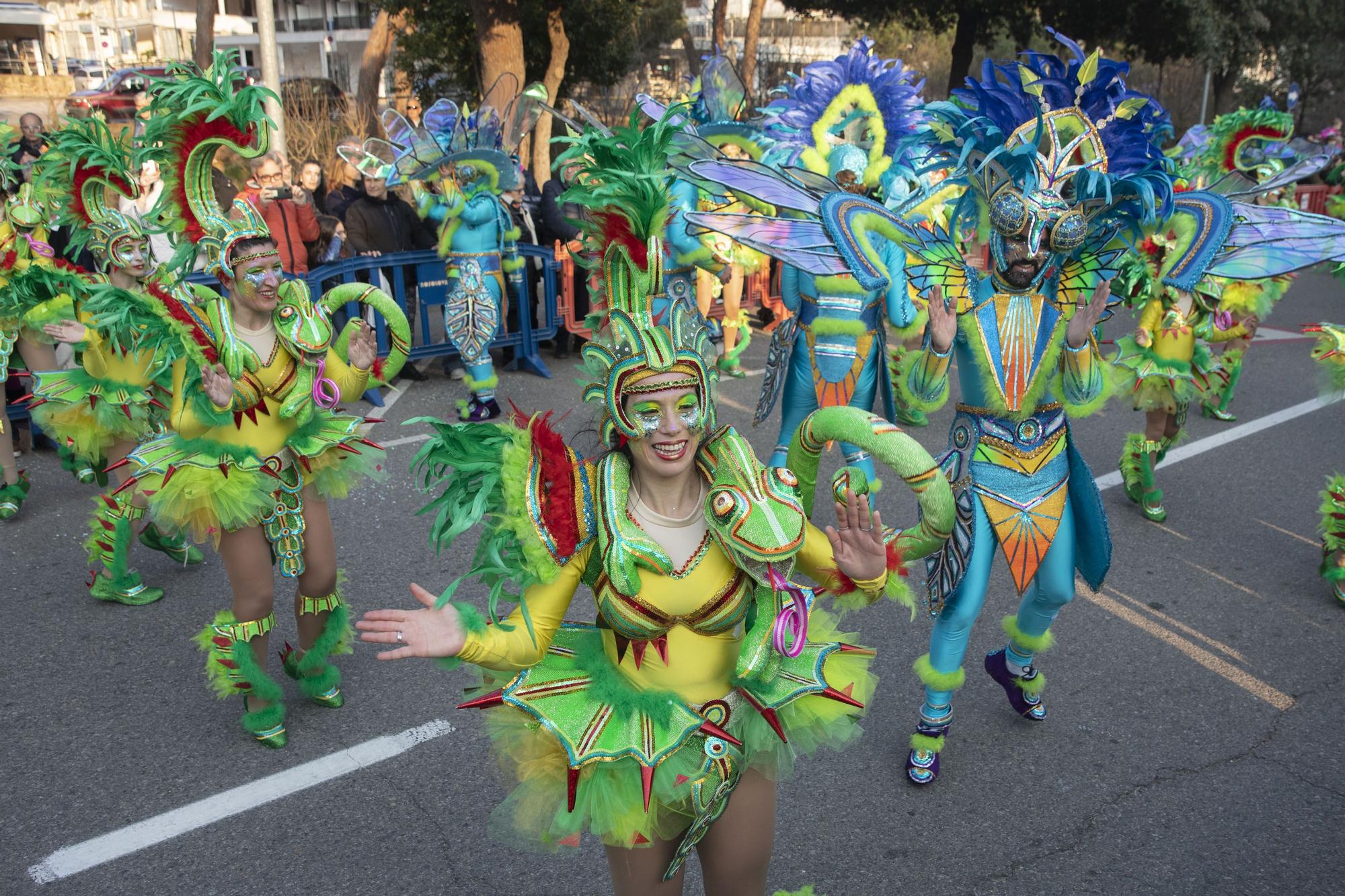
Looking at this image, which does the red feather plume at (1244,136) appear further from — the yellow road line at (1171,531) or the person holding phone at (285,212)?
the person holding phone at (285,212)

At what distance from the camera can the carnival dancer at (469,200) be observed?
25.9 ft

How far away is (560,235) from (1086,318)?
7689mm

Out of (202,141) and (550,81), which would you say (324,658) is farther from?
(550,81)

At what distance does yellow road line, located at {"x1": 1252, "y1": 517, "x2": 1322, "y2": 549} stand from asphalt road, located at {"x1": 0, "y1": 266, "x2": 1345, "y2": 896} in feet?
1.08

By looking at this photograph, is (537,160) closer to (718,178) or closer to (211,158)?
(211,158)

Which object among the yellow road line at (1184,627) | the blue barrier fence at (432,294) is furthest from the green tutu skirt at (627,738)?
the blue barrier fence at (432,294)

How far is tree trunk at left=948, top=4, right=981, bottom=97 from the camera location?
20.5 meters

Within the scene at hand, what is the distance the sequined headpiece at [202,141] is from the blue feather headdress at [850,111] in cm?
333

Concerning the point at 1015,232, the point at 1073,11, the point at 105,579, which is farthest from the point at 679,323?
the point at 1073,11

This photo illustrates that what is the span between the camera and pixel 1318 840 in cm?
354

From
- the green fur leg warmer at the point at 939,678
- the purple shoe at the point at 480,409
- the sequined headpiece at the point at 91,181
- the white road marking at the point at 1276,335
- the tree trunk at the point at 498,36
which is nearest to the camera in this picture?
the green fur leg warmer at the point at 939,678

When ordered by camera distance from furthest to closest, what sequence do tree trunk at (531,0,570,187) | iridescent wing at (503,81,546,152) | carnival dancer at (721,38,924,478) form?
1. tree trunk at (531,0,570,187)
2. iridescent wing at (503,81,546,152)
3. carnival dancer at (721,38,924,478)

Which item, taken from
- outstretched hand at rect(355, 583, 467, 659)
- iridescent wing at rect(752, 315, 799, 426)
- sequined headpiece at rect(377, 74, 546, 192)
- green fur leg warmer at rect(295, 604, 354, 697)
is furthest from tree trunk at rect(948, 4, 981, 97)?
outstretched hand at rect(355, 583, 467, 659)

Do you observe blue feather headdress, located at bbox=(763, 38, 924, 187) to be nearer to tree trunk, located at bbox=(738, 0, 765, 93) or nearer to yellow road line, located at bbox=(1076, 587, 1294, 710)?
yellow road line, located at bbox=(1076, 587, 1294, 710)
